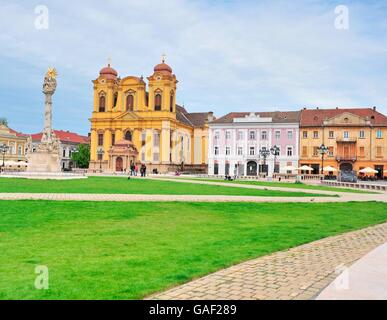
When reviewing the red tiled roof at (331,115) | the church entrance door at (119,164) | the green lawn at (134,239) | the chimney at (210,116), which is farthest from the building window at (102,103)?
the green lawn at (134,239)

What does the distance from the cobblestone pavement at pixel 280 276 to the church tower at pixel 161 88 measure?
7672 cm

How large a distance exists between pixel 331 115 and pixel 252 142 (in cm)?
1461

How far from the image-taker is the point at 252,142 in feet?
256

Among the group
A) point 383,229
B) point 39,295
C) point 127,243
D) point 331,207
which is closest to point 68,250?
point 127,243

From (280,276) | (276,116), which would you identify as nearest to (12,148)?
(276,116)

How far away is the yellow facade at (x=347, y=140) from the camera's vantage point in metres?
70.8

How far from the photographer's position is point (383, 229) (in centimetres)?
1244

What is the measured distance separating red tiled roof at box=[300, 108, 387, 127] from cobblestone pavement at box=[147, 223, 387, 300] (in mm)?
67366

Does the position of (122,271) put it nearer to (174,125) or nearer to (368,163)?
(368,163)

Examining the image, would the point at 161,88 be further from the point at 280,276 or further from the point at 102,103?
the point at 280,276

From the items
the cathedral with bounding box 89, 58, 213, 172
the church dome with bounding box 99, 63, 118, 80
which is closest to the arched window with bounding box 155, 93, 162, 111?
the cathedral with bounding box 89, 58, 213, 172

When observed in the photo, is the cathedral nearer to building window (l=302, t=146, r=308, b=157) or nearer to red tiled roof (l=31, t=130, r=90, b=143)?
building window (l=302, t=146, r=308, b=157)

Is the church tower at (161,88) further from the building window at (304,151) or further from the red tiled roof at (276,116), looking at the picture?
the building window at (304,151)
